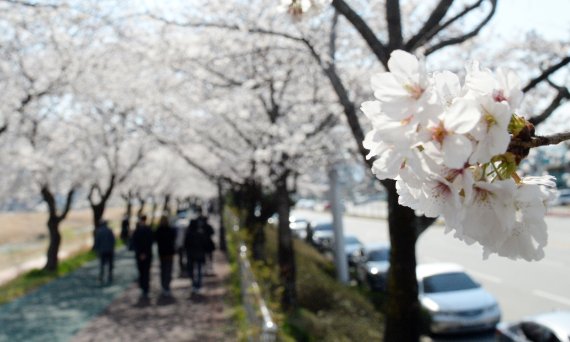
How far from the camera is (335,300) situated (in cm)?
1082

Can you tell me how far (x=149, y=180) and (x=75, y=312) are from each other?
29377 mm

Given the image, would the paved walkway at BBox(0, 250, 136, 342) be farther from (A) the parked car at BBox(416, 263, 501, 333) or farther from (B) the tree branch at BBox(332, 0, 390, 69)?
(B) the tree branch at BBox(332, 0, 390, 69)

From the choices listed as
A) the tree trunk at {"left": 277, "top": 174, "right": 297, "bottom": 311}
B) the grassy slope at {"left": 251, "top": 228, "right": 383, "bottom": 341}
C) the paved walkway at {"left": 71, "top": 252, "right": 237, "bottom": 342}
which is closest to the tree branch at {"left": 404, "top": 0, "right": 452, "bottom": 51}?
the grassy slope at {"left": 251, "top": 228, "right": 383, "bottom": 341}

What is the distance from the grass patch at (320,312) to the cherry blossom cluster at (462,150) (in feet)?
18.2

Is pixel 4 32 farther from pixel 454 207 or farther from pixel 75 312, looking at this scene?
pixel 454 207

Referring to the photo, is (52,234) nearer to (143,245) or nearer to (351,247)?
(143,245)

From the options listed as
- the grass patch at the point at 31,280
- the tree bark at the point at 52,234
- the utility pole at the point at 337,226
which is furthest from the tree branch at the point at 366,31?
the tree bark at the point at 52,234

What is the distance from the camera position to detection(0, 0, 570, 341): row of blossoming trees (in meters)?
1.18

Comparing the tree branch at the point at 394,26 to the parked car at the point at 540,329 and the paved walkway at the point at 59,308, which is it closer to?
the parked car at the point at 540,329

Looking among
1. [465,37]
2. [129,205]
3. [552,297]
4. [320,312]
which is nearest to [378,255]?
[552,297]

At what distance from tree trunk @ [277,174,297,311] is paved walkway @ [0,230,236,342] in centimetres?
125

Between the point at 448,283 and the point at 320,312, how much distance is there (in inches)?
138

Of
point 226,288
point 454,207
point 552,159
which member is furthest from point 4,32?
point 552,159

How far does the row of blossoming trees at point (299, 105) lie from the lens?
46.6 inches
